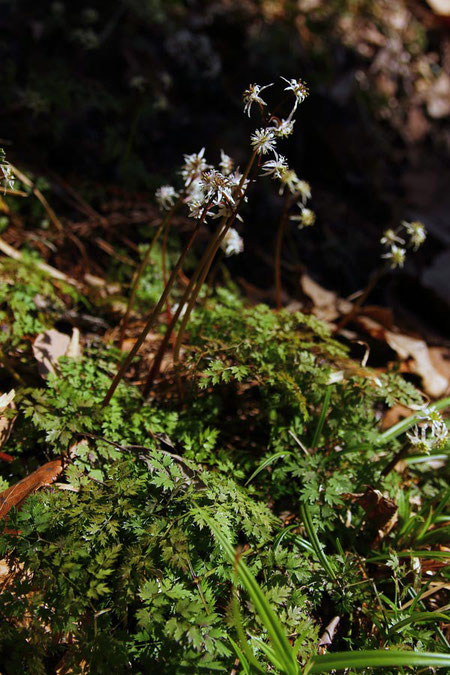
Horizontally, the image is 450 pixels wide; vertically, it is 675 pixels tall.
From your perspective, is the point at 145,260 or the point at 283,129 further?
the point at 145,260

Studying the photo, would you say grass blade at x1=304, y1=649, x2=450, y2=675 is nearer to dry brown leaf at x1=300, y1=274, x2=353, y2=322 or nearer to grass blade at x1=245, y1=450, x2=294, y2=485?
grass blade at x1=245, y1=450, x2=294, y2=485

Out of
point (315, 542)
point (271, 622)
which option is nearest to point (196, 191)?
point (315, 542)

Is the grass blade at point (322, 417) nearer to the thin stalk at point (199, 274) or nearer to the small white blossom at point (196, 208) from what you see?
the thin stalk at point (199, 274)

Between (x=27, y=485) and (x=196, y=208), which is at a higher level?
(x=196, y=208)

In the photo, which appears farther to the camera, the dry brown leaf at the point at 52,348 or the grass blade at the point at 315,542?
the dry brown leaf at the point at 52,348

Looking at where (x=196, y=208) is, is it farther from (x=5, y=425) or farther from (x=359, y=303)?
(x=359, y=303)

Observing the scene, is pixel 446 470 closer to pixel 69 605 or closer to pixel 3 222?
pixel 69 605

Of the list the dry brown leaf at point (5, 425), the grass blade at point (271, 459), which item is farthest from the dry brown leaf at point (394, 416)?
the dry brown leaf at point (5, 425)
